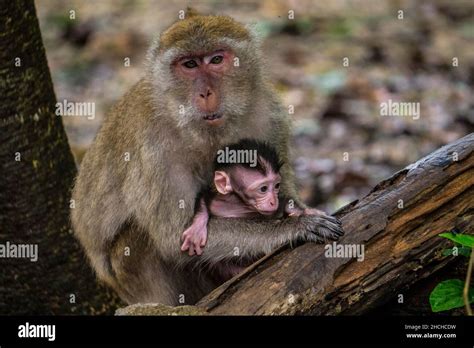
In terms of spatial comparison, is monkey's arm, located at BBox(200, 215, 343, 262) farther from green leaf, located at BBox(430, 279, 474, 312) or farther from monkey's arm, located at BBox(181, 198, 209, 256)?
green leaf, located at BBox(430, 279, 474, 312)

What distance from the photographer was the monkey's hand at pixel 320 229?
228 inches

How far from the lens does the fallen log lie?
217 inches

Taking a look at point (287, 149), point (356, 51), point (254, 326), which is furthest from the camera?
point (356, 51)

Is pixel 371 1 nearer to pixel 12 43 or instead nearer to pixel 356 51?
pixel 356 51

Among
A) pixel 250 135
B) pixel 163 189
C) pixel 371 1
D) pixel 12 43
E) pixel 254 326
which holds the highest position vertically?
pixel 371 1

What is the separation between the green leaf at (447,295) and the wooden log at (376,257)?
211 mm

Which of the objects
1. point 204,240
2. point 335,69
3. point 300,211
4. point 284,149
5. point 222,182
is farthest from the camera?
point 335,69

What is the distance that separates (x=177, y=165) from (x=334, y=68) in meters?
6.41

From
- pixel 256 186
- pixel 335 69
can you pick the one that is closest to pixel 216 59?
pixel 256 186

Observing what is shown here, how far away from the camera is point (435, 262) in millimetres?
5648

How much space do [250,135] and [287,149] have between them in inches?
19.0

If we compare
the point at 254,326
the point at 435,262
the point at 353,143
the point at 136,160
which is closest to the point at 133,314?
the point at 254,326

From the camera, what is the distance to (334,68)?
12.4 metres

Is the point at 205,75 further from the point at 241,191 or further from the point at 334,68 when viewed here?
the point at 334,68
